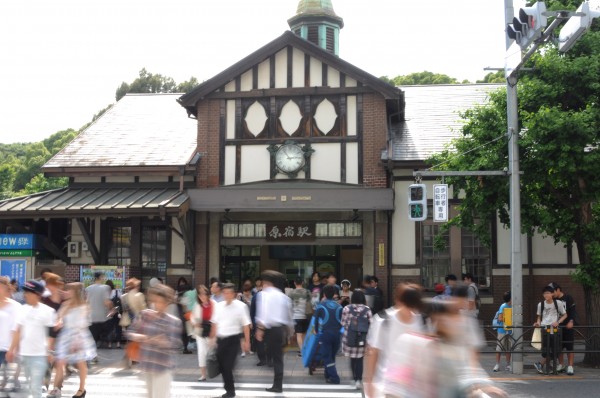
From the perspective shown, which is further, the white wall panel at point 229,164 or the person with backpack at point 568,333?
the white wall panel at point 229,164

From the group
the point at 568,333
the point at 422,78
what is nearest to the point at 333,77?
the point at 568,333

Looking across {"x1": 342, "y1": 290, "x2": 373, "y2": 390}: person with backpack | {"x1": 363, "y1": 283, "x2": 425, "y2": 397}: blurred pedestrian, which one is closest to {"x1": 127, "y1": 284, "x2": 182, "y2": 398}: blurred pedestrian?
{"x1": 363, "y1": 283, "x2": 425, "y2": 397}: blurred pedestrian

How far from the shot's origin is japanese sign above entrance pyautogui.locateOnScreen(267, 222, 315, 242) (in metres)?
20.2

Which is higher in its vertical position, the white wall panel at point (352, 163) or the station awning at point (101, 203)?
the white wall panel at point (352, 163)

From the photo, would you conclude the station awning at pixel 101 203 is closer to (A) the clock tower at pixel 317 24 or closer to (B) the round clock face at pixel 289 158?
(B) the round clock face at pixel 289 158

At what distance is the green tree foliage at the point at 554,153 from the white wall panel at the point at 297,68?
19.9 feet

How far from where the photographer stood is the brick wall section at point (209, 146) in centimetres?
2066

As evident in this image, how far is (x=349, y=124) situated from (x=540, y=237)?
6.17 metres

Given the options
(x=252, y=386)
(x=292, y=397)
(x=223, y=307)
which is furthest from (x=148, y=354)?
(x=252, y=386)

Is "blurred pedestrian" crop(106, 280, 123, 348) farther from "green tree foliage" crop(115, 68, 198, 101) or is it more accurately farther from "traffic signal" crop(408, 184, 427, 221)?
"green tree foliage" crop(115, 68, 198, 101)

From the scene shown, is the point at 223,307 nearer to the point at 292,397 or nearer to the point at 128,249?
the point at 292,397

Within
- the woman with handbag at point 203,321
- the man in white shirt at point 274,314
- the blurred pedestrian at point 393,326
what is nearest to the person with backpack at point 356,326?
the man in white shirt at point 274,314

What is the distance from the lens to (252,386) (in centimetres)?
1267

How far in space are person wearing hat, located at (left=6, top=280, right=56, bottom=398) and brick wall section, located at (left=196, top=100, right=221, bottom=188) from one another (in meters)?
11.4
